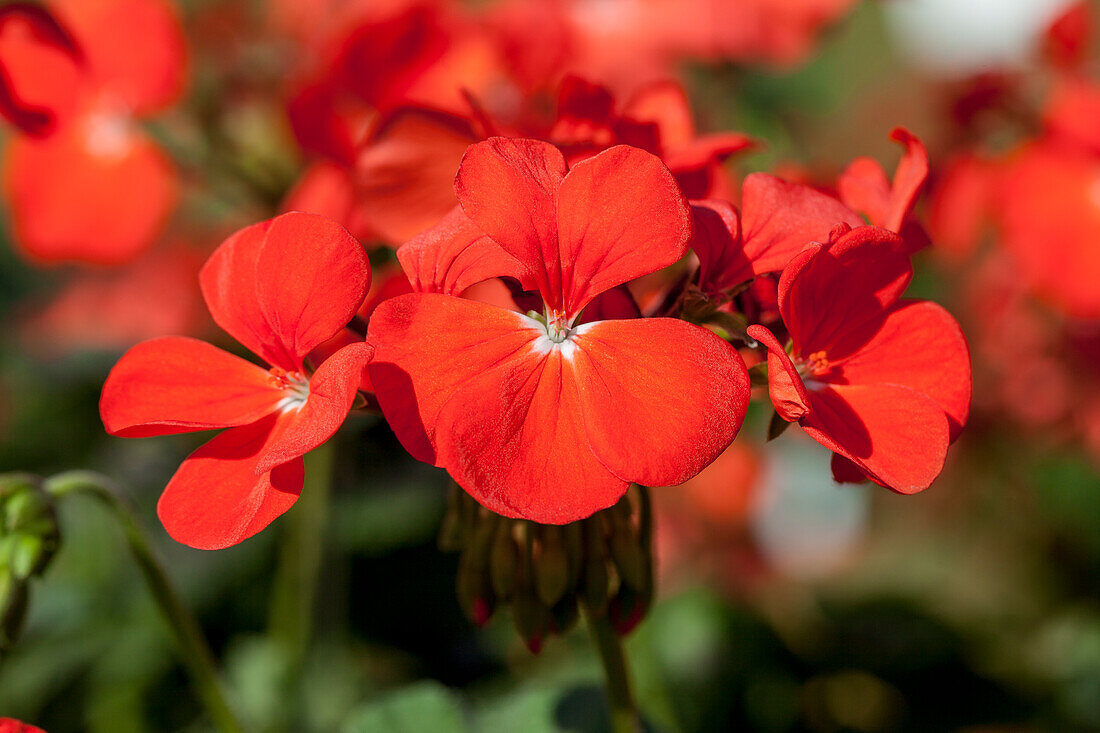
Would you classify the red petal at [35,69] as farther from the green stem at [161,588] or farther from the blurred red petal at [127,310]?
the blurred red petal at [127,310]

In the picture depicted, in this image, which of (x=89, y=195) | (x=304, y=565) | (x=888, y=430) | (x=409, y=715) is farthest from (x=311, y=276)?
(x=89, y=195)

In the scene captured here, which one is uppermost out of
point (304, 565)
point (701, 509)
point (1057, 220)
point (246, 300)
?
point (246, 300)

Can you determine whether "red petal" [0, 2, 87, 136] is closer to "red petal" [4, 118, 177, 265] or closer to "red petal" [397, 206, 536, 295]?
"red petal" [4, 118, 177, 265]

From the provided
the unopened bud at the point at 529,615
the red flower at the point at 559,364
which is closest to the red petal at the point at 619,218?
the red flower at the point at 559,364

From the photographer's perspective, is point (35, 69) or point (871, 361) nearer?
point (871, 361)

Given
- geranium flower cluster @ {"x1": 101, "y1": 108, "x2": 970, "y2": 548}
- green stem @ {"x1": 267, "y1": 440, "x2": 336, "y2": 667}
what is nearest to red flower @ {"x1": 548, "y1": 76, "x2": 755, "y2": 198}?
geranium flower cluster @ {"x1": 101, "y1": 108, "x2": 970, "y2": 548}

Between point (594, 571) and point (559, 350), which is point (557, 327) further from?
point (594, 571)
